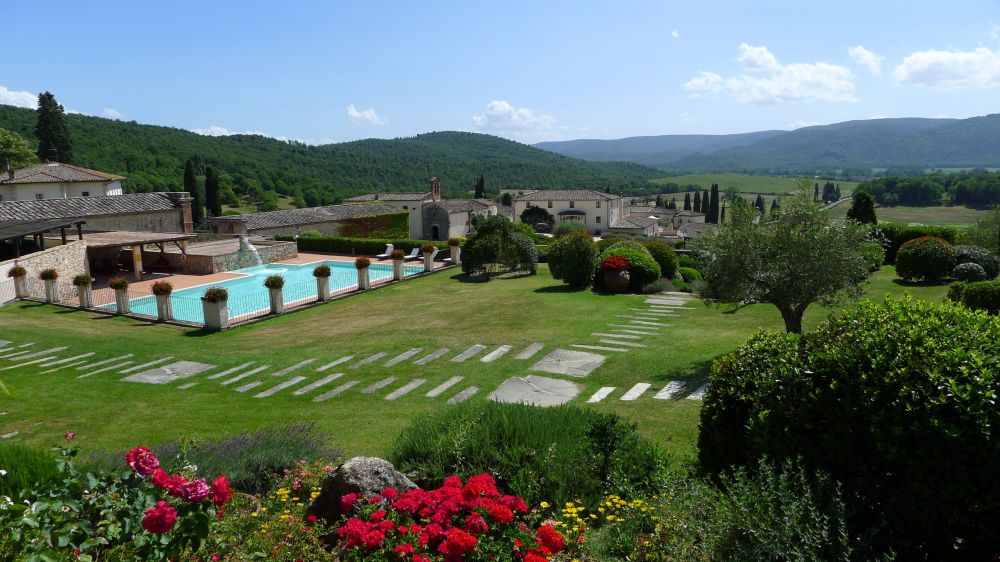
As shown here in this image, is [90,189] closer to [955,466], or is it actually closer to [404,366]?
[404,366]

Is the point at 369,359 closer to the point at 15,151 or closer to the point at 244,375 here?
the point at 244,375

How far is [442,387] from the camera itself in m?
10.5

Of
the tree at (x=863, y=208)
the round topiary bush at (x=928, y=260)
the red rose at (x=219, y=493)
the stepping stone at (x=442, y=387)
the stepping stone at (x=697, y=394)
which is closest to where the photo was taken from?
the red rose at (x=219, y=493)

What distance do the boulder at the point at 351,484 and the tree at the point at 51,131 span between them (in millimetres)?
61352

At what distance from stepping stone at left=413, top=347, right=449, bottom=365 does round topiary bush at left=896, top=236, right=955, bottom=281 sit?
16263mm

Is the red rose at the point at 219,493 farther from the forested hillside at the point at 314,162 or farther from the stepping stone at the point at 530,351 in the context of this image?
the forested hillside at the point at 314,162

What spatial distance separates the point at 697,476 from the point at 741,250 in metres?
6.58

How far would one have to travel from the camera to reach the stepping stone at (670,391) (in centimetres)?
939

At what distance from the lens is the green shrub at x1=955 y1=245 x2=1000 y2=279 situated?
63.4 ft

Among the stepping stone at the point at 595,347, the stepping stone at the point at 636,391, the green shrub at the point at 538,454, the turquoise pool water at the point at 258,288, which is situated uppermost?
the green shrub at the point at 538,454

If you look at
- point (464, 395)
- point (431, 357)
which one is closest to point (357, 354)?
point (431, 357)

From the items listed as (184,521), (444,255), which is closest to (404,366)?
(184,521)

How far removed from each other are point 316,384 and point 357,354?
2.14m

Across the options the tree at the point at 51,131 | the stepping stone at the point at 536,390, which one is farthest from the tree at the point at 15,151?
the stepping stone at the point at 536,390
